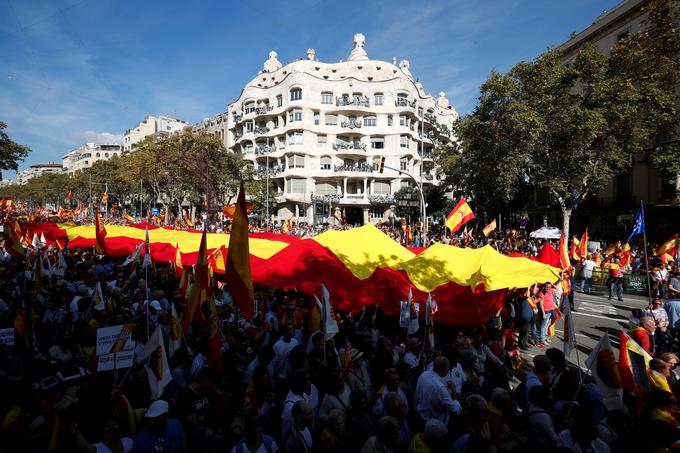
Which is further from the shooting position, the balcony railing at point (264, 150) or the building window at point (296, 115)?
the balcony railing at point (264, 150)

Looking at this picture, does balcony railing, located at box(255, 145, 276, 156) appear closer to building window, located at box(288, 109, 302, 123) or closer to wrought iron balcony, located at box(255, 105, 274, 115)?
wrought iron balcony, located at box(255, 105, 274, 115)

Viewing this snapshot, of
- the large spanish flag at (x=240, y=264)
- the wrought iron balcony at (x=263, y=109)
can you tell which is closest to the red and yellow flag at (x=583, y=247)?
the large spanish flag at (x=240, y=264)

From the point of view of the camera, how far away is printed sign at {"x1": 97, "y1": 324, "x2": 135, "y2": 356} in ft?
17.0

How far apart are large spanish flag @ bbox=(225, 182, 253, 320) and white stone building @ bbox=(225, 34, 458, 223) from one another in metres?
43.7

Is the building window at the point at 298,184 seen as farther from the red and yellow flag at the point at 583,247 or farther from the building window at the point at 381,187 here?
the red and yellow flag at the point at 583,247

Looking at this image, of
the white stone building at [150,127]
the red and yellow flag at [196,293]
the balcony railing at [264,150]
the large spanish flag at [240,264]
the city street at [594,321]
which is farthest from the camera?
the white stone building at [150,127]

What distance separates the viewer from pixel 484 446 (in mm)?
3504

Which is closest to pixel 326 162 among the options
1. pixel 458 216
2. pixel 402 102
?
pixel 402 102

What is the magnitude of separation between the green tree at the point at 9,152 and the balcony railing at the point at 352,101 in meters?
33.2

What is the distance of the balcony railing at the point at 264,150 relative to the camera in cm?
5369

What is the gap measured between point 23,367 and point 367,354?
4.63 m

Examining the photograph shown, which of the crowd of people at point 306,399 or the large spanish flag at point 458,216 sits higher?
the large spanish flag at point 458,216

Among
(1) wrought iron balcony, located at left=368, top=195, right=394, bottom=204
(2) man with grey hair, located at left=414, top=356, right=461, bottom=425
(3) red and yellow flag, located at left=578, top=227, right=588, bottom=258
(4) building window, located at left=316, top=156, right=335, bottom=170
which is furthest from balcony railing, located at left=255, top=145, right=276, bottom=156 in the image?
(2) man with grey hair, located at left=414, top=356, right=461, bottom=425

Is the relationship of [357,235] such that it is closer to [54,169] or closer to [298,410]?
[298,410]
